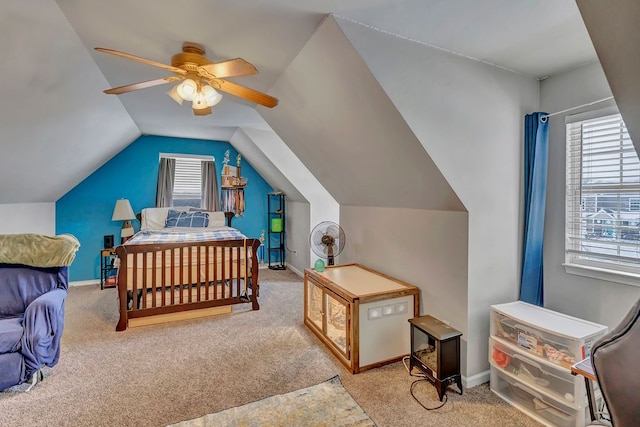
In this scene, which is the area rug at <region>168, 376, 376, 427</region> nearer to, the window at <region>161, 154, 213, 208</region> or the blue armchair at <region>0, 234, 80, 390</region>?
the blue armchair at <region>0, 234, 80, 390</region>

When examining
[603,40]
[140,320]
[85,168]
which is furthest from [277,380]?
[85,168]

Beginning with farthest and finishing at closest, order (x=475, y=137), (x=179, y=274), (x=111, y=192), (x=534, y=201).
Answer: (x=111, y=192), (x=179, y=274), (x=534, y=201), (x=475, y=137)

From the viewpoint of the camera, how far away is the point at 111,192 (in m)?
4.82

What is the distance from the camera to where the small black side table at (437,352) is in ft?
6.52

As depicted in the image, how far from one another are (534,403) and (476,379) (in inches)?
14.5

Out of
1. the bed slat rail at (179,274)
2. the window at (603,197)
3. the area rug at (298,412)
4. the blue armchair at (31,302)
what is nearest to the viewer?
Answer: the area rug at (298,412)

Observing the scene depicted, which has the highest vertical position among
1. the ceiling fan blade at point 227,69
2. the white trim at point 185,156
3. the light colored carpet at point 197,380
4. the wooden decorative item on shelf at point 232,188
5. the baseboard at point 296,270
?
the white trim at point 185,156

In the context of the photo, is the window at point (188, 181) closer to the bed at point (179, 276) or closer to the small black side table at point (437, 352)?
the bed at point (179, 276)

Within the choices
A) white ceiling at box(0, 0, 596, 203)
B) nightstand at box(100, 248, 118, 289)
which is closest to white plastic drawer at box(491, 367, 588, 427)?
white ceiling at box(0, 0, 596, 203)

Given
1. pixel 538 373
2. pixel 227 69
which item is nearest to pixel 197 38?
pixel 227 69

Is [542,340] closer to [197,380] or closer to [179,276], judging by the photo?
[197,380]

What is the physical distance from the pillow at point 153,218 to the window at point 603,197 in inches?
208

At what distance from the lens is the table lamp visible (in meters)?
4.59

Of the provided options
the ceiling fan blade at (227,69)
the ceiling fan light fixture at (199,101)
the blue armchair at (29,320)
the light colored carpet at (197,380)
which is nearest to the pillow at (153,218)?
the light colored carpet at (197,380)
